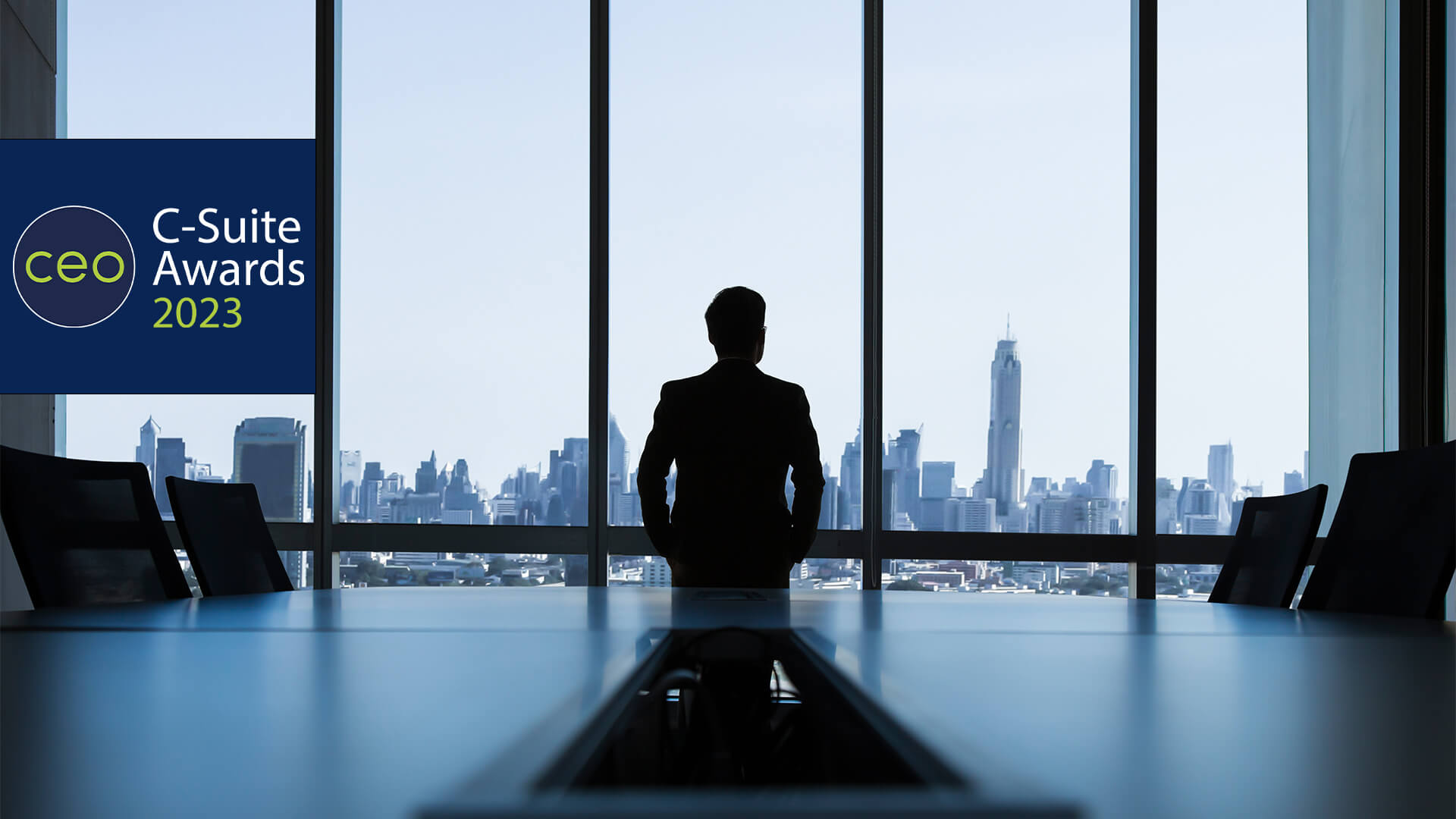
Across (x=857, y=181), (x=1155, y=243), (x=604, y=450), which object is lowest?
(x=604, y=450)

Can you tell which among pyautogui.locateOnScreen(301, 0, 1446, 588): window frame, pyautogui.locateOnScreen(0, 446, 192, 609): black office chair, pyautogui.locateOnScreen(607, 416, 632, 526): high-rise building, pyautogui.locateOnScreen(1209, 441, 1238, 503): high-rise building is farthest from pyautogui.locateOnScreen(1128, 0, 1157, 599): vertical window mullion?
pyautogui.locateOnScreen(0, 446, 192, 609): black office chair

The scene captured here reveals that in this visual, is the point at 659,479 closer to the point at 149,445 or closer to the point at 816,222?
the point at 816,222

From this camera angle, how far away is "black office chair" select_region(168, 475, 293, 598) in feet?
8.68

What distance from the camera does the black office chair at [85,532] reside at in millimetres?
2270

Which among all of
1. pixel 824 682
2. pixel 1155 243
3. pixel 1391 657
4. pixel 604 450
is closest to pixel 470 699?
pixel 824 682

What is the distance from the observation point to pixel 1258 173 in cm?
514

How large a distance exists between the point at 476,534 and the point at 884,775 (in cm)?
450

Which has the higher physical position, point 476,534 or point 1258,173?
point 1258,173

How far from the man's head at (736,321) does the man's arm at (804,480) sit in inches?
8.9

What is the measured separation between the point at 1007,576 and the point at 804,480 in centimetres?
246

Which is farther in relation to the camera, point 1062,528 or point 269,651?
point 1062,528

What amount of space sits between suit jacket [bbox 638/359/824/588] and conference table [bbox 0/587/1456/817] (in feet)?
2.89

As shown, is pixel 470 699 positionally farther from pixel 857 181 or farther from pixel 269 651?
pixel 857 181

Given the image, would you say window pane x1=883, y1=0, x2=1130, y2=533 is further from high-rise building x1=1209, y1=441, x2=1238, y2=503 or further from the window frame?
high-rise building x1=1209, y1=441, x2=1238, y2=503
